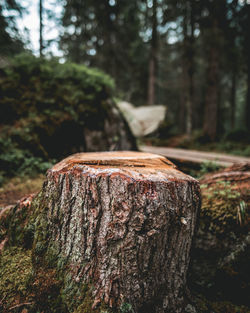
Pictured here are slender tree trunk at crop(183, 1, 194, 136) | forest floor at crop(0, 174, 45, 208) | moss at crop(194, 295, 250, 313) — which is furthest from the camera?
slender tree trunk at crop(183, 1, 194, 136)

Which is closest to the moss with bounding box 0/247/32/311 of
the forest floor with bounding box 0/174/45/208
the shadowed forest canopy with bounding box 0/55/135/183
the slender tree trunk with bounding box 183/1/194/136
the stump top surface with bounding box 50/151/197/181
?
the stump top surface with bounding box 50/151/197/181

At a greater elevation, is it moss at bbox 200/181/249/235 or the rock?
the rock

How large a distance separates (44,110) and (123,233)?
4415mm

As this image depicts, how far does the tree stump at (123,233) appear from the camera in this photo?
1.47 metres

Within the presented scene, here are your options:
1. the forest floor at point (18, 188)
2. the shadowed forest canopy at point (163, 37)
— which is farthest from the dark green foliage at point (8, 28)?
the forest floor at point (18, 188)

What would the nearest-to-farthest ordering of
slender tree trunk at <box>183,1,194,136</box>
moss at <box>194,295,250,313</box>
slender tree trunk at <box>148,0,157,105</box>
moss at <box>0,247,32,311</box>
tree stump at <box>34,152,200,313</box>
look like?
tree stump at <box>34,152,200,313</box>
moss at <box>0,247,32,311</box>
moss at <box>194,295,250,313</box>
slender tree trunk at <box>183,1,194,136</box>
slender tree trunk at <box>148,0,157,105</box>

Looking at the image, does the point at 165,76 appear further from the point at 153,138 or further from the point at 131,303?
the point at 131,303

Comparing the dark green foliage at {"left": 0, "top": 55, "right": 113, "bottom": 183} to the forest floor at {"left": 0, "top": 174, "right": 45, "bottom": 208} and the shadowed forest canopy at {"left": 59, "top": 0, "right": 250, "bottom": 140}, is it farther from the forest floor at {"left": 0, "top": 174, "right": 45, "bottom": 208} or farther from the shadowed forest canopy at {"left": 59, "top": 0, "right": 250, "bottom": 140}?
the shadowed forest canopy at {"left": 59, "top": 0, "right": 250, "bottom": 140}

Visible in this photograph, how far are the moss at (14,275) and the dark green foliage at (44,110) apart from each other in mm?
2475

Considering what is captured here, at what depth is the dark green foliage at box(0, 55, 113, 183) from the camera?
4.21 meters

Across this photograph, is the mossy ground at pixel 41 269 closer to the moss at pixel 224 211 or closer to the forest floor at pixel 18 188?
the moss at pixel 224 211

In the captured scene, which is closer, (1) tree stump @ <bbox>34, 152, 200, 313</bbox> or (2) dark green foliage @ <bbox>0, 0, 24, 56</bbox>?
(1) tree stump @ <bbox>34, 152, 200, 313</bbox>

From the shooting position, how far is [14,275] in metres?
1.71

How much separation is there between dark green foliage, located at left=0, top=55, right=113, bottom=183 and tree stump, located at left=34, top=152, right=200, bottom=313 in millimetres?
2940
